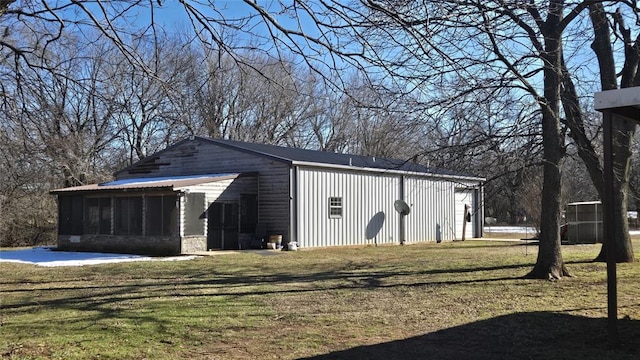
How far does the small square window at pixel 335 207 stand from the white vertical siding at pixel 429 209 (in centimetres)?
459

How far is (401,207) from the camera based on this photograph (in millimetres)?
26016

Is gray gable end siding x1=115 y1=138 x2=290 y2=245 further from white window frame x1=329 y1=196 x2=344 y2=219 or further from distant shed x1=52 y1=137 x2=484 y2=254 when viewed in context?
Answer: white window frame x1=329 y1=196 x2=344 y2=219

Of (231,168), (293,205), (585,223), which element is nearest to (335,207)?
(293,205)

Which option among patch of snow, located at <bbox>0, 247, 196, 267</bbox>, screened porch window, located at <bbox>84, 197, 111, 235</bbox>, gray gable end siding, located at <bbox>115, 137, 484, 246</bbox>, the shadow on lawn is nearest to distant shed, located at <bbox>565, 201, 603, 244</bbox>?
gray gable end siding, located at <bbox>115, 137, 484, 246</bbox>

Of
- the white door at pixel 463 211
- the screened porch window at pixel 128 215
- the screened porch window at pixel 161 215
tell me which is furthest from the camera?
the white door at pixel 463 211

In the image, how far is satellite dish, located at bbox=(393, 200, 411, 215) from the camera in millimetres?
25906

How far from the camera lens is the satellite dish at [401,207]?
25.9 m

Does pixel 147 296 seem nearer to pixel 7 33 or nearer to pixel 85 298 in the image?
pixel 85 298

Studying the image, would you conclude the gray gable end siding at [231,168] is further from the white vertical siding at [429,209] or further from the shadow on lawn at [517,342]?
the shadow on lawn at [517,342]

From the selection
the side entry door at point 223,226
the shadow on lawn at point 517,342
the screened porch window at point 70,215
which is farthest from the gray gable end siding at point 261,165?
the shadow on lawn at point 517,342

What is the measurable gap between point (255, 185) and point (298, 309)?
46.3ft

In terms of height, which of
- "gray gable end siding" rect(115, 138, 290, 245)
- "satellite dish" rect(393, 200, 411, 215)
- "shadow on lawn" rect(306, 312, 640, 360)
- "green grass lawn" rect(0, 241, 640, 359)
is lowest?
"shadow on lawn" rect(306, 312, 640, 360)

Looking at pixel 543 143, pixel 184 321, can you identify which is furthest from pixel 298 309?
pixel 543 143

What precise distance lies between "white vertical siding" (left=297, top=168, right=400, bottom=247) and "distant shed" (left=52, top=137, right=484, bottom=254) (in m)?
0.04
